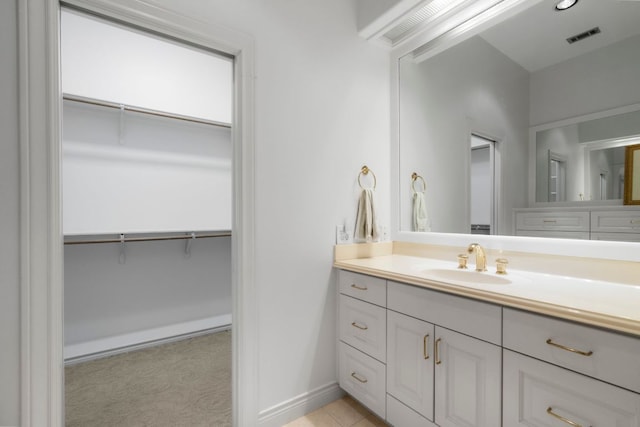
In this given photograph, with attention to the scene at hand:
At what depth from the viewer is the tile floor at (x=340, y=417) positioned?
154cm

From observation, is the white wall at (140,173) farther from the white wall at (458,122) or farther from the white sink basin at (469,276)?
the white sink basin at (469,276)

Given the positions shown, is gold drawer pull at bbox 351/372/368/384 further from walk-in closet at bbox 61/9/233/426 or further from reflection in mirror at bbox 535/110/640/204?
reflection in mirror at bbox 535/110/640/204

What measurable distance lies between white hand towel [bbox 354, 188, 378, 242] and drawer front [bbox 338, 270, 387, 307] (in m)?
0.26

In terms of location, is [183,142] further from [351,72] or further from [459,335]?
[459,335]

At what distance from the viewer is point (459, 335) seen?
1128 mm

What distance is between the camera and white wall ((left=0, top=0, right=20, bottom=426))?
99cm

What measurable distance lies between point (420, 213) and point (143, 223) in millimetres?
2164

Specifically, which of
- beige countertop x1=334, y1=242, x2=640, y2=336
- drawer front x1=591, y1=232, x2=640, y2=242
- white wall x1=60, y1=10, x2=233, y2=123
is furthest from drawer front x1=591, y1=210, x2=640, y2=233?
white wall x1=60, y1=10, x2=233, y2=123

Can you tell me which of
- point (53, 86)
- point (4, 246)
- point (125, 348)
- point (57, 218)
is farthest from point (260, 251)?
point (125, 348)

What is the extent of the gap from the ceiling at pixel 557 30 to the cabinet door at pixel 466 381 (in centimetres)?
137

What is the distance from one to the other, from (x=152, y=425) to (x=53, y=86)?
5.44 ft

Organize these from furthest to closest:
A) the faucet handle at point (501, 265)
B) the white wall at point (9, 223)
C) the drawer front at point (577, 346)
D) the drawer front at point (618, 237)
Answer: the faucet handle at point (501, 265) → the drawer front at point (618, 237) → the white wall at point (9, 223) → the drawer front at point (577, 346)

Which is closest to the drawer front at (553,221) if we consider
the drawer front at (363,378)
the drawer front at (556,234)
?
the drawer front at (556,234)

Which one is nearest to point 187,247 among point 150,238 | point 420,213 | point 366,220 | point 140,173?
point 150,238
